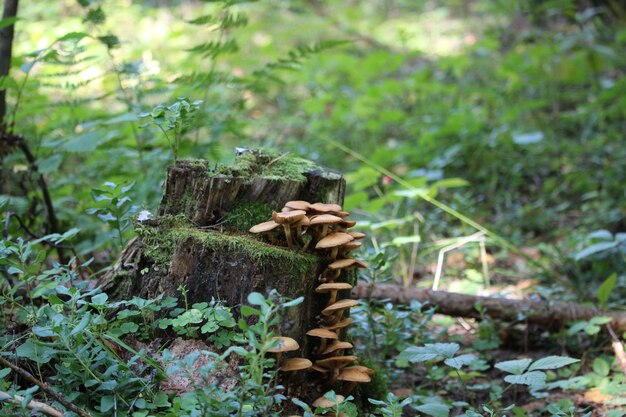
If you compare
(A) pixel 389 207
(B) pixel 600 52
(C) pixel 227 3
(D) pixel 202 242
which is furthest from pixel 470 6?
(D) pixel 202 242

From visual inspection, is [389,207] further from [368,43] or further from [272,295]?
[368,43]

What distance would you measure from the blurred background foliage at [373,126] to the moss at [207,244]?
0.28 meters

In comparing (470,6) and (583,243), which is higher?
(470,6)

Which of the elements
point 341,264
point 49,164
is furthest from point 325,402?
point 49,164

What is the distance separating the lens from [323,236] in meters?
2.51

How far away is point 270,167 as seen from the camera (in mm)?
2824

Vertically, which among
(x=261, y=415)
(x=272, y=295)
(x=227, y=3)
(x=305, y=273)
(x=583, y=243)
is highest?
(x=227, y=3)

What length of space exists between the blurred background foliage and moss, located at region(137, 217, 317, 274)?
0.28 meters

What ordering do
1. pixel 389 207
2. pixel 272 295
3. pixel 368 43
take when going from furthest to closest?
pixel 368 43, pixel 389 207, pixel 272 295

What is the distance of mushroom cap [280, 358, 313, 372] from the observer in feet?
7.42

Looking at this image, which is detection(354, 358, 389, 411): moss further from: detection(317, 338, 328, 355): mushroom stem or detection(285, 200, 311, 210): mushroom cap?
detection(285, 200, 311, 210): mushroom cap

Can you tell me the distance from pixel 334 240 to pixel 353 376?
0.56m

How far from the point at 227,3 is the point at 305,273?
86.3 inches

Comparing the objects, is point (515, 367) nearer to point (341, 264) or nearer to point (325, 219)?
point (341, 264)
